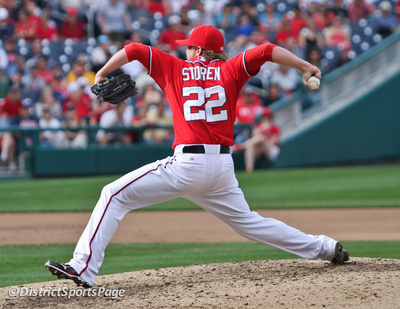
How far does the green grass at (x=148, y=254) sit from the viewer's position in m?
5.71

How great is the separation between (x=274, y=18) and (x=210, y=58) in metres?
12.9

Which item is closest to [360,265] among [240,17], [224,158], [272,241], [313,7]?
[272,241]

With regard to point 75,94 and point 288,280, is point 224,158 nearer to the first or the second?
point 288,280

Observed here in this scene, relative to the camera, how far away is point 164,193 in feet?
14.9

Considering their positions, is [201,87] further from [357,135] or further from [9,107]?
[357,135]

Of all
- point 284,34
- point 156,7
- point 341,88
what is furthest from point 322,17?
point 156,7

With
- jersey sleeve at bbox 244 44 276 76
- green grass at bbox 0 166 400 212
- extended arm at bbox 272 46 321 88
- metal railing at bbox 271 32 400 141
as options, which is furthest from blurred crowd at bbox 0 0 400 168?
extended arm at bbox 272 46 321 88

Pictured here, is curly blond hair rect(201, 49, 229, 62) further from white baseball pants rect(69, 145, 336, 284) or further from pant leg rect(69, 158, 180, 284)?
pant leg rect(69, 158, 180, 284)

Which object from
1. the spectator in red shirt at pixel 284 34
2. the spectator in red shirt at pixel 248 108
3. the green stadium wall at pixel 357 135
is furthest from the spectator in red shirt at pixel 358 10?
the spectator in red shirt at pixel 248 108

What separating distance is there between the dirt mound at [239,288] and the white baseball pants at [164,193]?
1.00 ft

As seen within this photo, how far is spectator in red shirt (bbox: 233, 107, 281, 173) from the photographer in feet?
46.8

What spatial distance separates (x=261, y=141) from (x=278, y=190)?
2512 mm

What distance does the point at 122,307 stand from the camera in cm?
407

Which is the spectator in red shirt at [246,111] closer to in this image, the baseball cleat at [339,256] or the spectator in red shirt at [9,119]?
the spectator in red shirt at [9,119]
